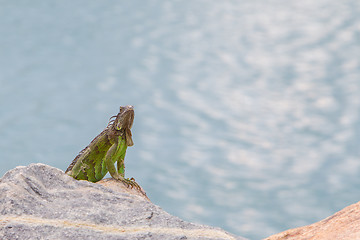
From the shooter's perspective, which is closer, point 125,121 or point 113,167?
point 113,167

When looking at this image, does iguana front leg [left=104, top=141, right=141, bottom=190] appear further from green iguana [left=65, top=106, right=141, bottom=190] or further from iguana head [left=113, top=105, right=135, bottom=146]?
iguana head [left=113, top=105, right=135, bottom=146]

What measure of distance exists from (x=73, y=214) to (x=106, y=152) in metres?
2.97

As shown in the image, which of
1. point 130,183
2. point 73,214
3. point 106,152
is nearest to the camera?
point 73,214

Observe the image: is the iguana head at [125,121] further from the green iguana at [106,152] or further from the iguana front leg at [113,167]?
the iguana front leg at [113,167]

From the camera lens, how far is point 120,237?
18.8ft

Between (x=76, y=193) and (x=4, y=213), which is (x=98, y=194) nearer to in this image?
(x=76, y=193)

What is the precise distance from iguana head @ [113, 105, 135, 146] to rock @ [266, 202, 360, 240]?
3288 mm

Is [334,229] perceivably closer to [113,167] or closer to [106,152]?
[113,167]

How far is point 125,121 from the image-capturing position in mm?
8852

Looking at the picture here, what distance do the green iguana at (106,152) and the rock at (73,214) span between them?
74.4 inches

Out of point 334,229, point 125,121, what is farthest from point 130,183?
point 334,229

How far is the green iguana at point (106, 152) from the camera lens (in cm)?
873

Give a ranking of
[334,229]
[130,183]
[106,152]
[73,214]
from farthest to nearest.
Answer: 1. [106,152]
2. [130,183]
3. [334,229]
4. [73,214]

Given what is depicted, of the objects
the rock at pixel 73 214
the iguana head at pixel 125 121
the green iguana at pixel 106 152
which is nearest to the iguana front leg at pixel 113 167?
the green iguana at pixel 106 152
